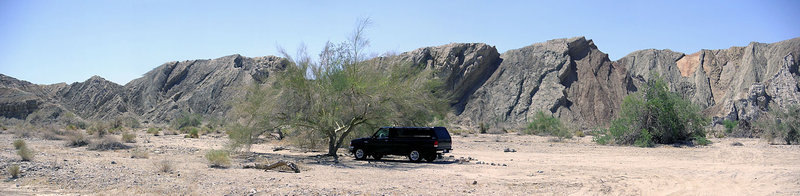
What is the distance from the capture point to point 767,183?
12836 mm

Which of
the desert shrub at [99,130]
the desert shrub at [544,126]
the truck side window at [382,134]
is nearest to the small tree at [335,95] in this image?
the truck side window at [382,134]

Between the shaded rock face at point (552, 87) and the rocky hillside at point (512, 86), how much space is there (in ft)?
0.47

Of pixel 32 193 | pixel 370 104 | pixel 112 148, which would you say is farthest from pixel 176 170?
pixel 112 148

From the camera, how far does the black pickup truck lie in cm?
1947

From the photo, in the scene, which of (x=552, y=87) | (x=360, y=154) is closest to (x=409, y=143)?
(x=360, y=154)

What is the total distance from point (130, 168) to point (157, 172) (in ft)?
4.46

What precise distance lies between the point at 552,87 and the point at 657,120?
1892 inches

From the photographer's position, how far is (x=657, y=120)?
3105 cm

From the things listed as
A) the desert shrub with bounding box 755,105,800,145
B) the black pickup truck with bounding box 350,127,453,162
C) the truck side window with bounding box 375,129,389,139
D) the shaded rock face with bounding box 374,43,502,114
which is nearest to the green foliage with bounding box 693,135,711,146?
the desert shrub with bounding box 755,105,800,145

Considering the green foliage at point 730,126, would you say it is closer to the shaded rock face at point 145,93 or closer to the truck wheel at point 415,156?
the truck wheel at point 415,156

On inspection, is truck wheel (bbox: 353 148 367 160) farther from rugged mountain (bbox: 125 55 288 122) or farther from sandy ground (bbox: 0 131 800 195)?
rugged mountain (bbox: 125 55 288 122)

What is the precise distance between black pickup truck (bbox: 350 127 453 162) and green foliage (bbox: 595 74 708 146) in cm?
1568

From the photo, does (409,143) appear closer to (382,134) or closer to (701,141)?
(382,134)

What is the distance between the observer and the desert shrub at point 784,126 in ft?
96.4
